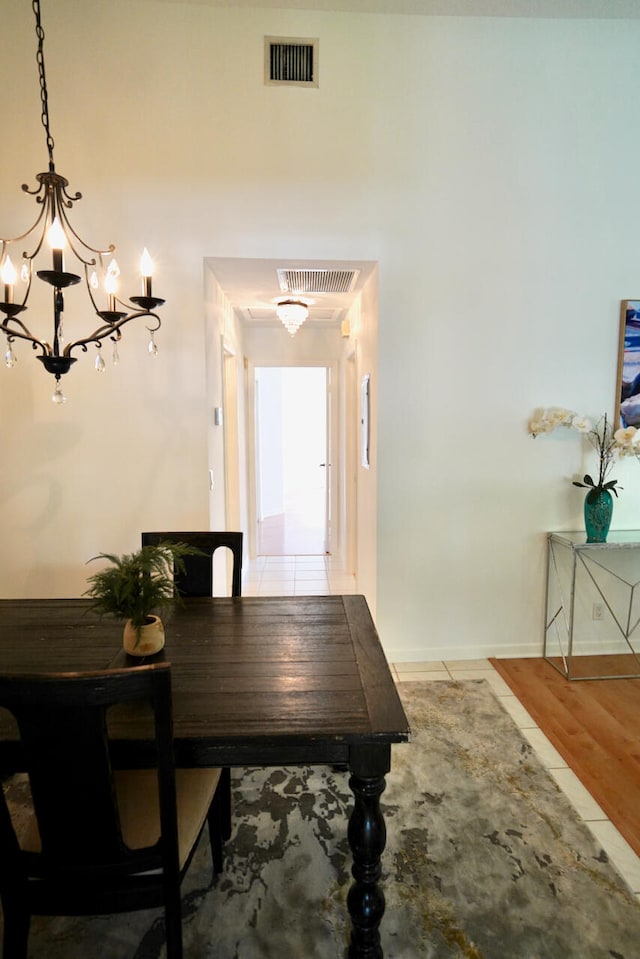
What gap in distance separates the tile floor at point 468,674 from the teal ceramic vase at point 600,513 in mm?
985

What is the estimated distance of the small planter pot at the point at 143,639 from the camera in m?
1.52

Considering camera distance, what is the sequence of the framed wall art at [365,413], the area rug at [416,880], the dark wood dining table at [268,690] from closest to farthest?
the dark wood dining table at [268,690] → the area rug at [416,880] → the framed wall art at [365,413]

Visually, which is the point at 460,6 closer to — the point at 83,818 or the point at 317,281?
the point at 317,281

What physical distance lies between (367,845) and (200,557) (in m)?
1.23

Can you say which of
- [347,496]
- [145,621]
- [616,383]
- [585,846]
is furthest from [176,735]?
[347,496]

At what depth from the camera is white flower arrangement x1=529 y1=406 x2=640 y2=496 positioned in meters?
2.82

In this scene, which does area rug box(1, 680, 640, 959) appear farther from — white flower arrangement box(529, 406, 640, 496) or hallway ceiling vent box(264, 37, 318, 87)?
hallway ceiling vent box(264, 37, 318, 87)

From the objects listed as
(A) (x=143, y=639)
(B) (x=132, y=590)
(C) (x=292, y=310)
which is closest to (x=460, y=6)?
(C) (x=292, y=310)

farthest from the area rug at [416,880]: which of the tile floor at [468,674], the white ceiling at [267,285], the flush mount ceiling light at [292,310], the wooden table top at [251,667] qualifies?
the flush mount ceiling light at [292,310]

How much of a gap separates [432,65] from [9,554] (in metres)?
3.55

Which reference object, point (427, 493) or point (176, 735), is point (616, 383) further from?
point (176, 735)

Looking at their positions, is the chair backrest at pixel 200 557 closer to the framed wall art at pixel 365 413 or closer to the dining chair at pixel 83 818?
the dining chair at pixel 83 818

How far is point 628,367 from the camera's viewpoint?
9.87 ft

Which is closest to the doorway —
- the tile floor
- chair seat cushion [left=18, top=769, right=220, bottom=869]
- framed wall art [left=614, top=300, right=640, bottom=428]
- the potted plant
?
the tile floor
